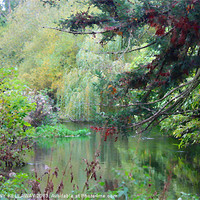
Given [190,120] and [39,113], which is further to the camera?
[39,113]

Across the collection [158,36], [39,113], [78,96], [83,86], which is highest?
[83,86]

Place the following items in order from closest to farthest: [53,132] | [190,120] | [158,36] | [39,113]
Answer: [158,36], [190,120], [53,132], [39,113]

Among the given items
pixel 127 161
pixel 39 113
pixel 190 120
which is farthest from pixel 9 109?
pixel 39 113

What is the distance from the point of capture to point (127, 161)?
26.3ft

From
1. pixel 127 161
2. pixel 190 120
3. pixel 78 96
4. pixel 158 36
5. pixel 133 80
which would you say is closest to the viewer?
pixel 158 36

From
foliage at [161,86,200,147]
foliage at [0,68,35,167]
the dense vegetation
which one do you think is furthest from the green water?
foliage at [0,68,35,167]

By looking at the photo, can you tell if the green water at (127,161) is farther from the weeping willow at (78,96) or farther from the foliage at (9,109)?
the weeping willow at (78,96)

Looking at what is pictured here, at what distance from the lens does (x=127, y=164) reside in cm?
762

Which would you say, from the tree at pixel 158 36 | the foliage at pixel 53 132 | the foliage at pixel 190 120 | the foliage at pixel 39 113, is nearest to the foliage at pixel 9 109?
the tree at pixel 158 36

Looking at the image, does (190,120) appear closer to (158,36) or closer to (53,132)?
(158,36)

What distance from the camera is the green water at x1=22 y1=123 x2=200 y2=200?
5.91 meters

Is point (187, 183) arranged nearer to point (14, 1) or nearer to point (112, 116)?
point (112, 116)

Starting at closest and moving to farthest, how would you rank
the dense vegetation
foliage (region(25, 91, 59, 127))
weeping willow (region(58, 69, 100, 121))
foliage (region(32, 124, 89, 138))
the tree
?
the tree → the dense vegetation → foliage (region(32, 124, 89, 138)) → foliage (region(25, 91, 59, 127)) → weeping willow (region(58, 69, 100, 121))

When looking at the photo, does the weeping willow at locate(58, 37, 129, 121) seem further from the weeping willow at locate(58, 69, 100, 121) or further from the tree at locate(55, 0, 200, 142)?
the tree at locate(55, 0, 200, 142)
